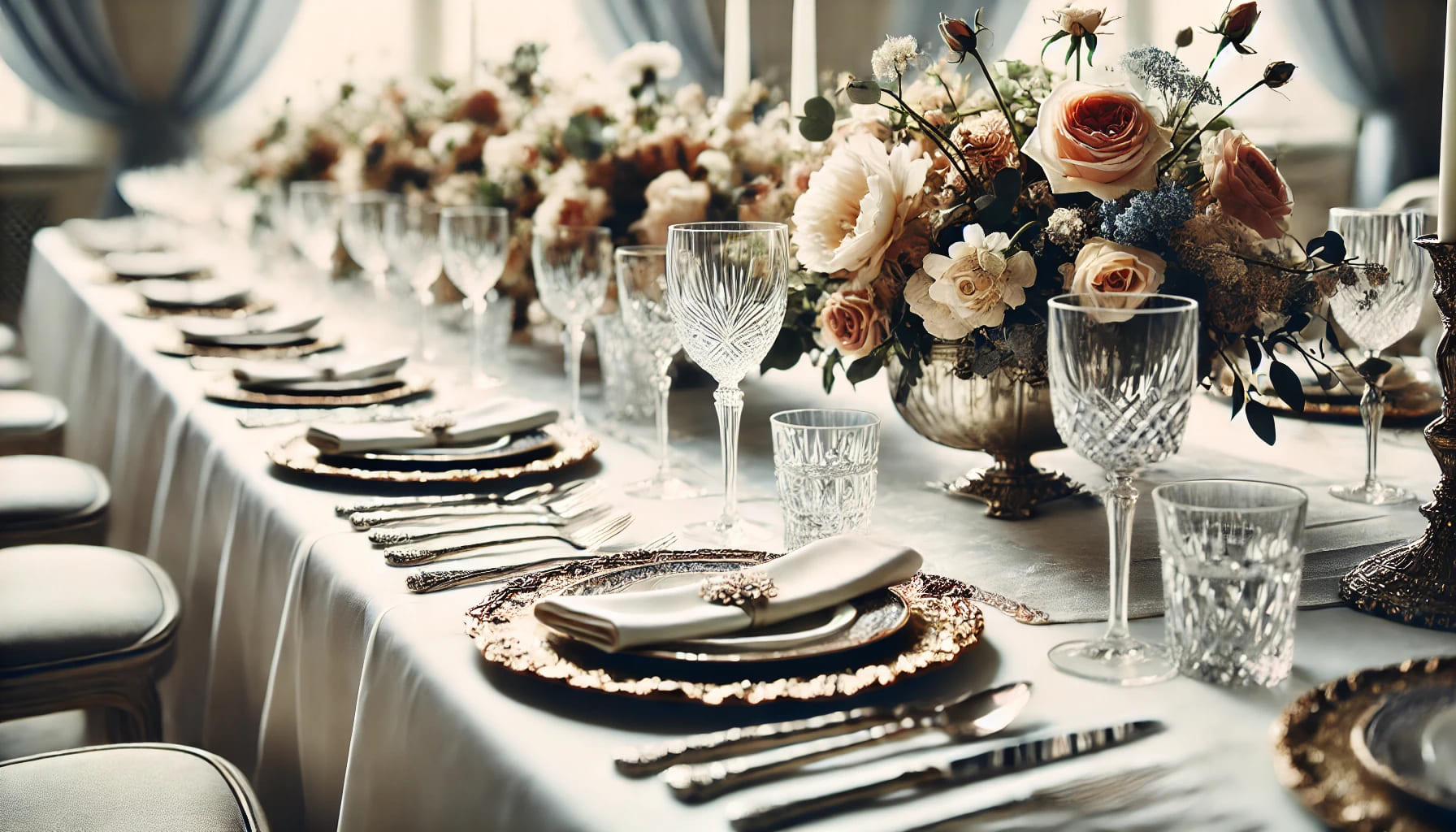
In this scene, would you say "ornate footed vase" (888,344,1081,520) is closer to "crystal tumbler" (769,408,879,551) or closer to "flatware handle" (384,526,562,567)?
"crystal tumbler" (769,408,879,551)

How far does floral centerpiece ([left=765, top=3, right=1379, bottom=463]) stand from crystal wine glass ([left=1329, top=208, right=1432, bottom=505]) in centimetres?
16

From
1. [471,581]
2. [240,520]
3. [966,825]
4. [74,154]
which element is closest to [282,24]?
[74,154]

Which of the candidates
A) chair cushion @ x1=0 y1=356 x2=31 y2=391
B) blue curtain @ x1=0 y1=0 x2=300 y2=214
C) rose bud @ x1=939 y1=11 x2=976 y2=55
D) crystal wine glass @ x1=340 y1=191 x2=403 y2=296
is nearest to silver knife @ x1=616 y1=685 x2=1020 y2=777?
rose bud @ x1=939 y1=11 x2=976 y2=55

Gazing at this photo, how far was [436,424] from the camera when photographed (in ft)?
4.86

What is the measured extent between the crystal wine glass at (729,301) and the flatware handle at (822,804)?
20.3 inches

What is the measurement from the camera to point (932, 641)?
2.94 feet

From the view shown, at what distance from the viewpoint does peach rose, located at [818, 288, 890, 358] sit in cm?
125

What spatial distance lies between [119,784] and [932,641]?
0.82m

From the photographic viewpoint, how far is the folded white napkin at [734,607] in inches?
33.8

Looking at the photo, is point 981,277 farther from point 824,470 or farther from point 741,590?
point 741,590

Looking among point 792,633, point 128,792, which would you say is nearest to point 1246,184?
point 792,633

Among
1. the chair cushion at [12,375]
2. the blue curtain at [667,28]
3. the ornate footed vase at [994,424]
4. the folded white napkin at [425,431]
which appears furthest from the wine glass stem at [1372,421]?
the blue curtain at [667,28]

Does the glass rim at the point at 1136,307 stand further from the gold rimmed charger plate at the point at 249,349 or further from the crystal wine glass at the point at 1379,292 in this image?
the gold rimmed charger plate at the point at 249,349

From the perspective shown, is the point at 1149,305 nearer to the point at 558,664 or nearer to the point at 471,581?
the point at 558,664
